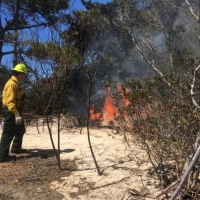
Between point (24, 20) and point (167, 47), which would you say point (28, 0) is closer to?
point (24, 20)

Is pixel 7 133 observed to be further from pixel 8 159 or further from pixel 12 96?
pixel 12 96

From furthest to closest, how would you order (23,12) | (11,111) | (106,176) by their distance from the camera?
(23,12) < (11,111) < (106,176)

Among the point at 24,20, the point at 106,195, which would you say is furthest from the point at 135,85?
the point at 24,20

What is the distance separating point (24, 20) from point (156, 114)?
349 inches

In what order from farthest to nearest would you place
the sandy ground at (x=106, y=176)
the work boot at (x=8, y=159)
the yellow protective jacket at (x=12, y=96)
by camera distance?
the work boot at (x=8, y=159) < the yellow protective jacket at (x=12, y=96) < the sandy ground at (x=106, y=176)

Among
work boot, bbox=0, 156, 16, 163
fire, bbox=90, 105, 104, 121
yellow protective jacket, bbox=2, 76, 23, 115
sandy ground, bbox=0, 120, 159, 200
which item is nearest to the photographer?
sandy ground, bbox=0, 120, 159, 200

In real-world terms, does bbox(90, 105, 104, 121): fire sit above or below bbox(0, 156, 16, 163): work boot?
above

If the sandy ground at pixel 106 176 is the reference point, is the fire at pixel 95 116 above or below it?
above

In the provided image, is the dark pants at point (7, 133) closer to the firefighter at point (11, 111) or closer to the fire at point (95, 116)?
the firefighter at point (11, 111)

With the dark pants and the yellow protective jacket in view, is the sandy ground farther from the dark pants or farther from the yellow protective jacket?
the yellow protective jacket

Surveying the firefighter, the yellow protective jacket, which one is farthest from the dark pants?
the yellow protective jacket

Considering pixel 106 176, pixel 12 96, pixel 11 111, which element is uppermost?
pixel 12 96

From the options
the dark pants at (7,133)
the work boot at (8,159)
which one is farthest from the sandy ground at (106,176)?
the dark pants at (7,133)

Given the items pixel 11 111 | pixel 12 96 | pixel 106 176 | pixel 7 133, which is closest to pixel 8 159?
pixel 7 133
